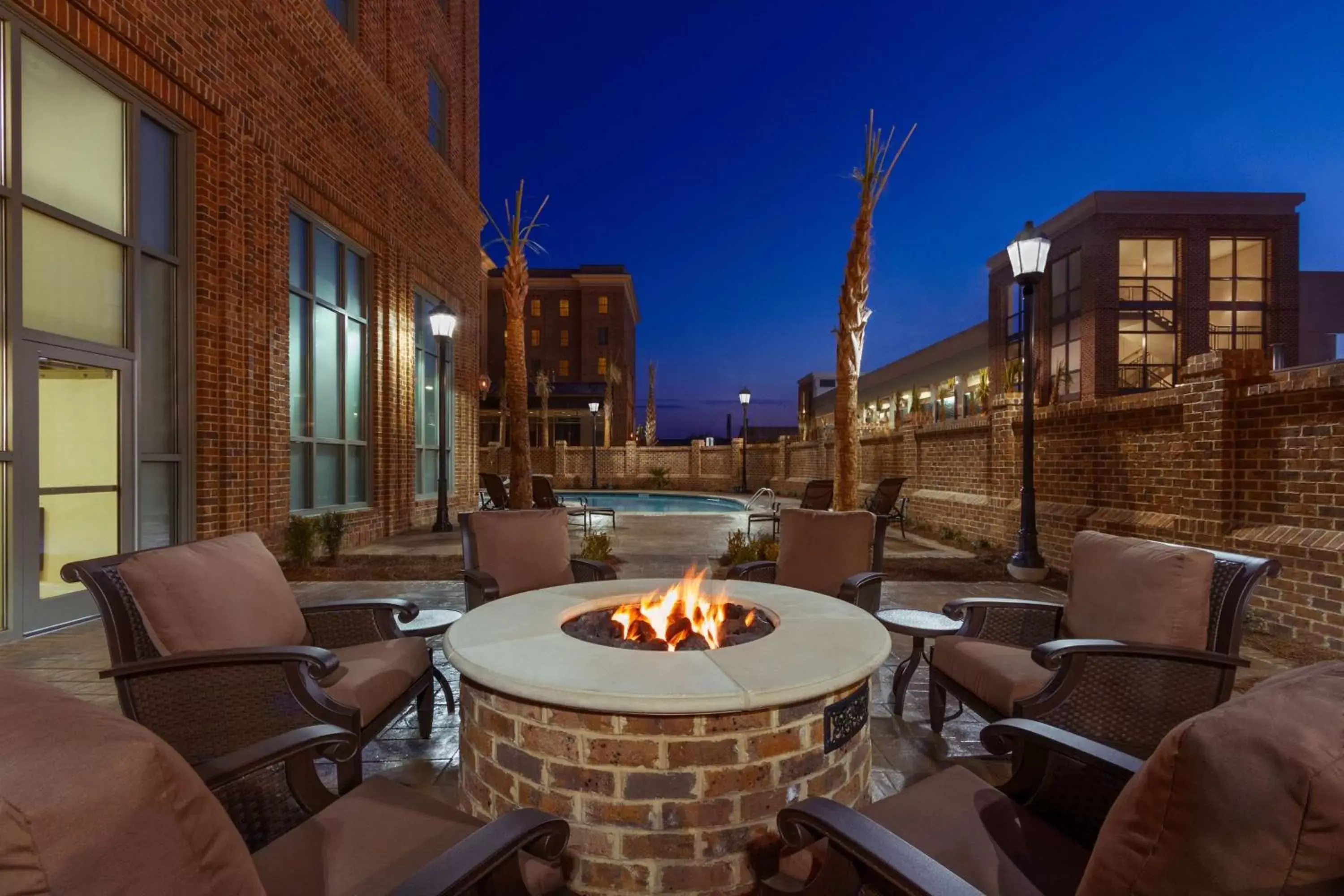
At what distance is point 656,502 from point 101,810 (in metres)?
21.2

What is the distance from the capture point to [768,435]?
71.5 meters

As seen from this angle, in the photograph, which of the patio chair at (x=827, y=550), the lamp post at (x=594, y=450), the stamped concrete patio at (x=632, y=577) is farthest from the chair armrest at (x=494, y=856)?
the lamp post at (x=594, y=450)

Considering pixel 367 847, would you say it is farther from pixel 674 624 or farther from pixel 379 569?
pixel 379 569

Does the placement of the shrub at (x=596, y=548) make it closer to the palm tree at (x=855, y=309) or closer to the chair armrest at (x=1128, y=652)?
the palm tree at (x=855, y=309)

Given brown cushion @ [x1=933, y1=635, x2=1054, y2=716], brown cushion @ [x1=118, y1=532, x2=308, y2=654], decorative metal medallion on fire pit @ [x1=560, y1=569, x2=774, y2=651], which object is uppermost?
brown cushion @ [x1=118, y1=532, x2=308, y2=654]

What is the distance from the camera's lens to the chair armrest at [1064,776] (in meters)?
1.52

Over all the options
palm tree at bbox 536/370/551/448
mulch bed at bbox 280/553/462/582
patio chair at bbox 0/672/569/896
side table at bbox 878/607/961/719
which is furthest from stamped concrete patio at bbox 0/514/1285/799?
palm tree at bbox 536/370/551/448

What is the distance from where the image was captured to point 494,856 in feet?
4.05

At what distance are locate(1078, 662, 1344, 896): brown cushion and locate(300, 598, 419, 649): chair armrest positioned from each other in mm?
3079

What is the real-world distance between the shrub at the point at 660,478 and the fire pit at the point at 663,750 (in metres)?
24.1

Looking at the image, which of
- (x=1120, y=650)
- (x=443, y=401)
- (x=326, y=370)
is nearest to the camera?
(x=1120, y=650)

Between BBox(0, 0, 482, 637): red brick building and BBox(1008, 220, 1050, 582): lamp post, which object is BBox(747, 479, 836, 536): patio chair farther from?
BBox(0, 0, 482, 637): red brick building

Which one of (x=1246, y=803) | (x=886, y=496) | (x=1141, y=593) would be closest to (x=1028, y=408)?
(x=886, y=496)

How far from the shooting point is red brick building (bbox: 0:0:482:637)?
4.98 m
